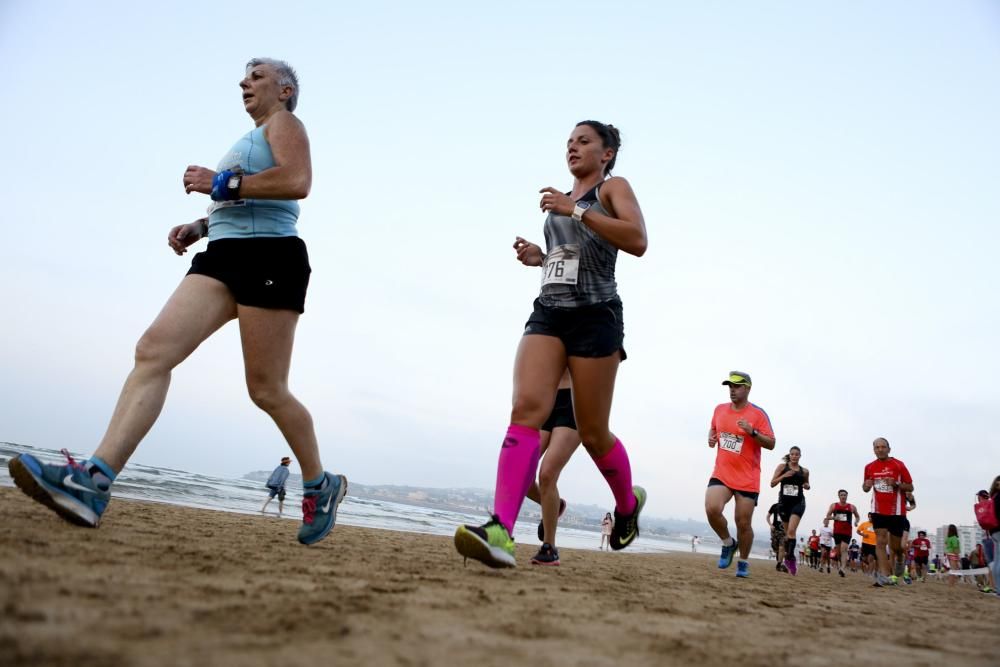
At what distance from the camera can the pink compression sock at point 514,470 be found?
10.8ft

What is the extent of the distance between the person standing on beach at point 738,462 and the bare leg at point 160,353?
4.79 meters

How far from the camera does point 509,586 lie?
2.73 metres

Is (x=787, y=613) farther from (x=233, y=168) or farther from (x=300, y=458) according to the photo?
(x=233, y=168)

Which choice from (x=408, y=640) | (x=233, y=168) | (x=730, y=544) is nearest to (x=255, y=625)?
(x=408, y=640)

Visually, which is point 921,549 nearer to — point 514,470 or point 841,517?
point 841,517

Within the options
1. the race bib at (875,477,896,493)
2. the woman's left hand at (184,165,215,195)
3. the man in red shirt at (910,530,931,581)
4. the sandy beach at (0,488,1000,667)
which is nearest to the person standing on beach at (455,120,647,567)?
the sandy beach at (0,488,1000,667)

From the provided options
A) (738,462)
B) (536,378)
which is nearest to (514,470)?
(536,378)

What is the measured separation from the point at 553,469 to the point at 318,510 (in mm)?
1901

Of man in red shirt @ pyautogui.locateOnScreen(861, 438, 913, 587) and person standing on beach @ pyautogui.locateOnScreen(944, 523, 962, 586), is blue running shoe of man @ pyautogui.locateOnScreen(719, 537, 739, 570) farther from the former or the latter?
person standing on beach @ pyautogui.locateOnScreen(944, 523, 962, 586)

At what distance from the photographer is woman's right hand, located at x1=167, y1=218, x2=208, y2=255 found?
3.83 m

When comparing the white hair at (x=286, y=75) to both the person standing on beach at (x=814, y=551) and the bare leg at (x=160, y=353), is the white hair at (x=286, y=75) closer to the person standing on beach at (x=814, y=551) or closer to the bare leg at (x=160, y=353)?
the bare leg at (x=160, y=353)

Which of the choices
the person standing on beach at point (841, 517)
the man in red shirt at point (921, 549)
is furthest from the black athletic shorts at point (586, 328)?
the man in red shirt at point (921, 549)

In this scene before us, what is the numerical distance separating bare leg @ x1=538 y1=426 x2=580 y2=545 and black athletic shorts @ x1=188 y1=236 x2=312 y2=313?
2333mm

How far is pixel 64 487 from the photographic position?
9.36 ft
